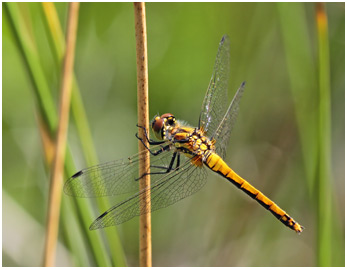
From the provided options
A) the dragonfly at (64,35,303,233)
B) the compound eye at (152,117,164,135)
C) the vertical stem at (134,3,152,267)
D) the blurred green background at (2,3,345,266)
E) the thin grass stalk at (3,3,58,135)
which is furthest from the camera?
the blurred green background at (2,3,345,266)

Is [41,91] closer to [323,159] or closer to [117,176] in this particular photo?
[117,176]

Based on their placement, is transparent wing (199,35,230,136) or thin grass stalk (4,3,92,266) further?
transparent wing (199,35,230,136)

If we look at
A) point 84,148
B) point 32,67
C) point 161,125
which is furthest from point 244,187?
point 32,67

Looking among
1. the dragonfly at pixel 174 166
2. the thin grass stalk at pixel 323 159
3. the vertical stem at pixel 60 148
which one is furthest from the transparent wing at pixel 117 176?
the thin grass stalk at pixel 323 159

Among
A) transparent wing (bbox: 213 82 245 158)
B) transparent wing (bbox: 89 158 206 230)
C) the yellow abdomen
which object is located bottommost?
the yellow abdomen

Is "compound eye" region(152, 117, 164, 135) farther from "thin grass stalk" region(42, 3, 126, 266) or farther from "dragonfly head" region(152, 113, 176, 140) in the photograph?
"thin grass stalk" region(42, 3, 126, 266)

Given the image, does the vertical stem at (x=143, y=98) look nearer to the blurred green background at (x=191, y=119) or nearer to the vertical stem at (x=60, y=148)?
the vertical stem at (x=60, y=148)

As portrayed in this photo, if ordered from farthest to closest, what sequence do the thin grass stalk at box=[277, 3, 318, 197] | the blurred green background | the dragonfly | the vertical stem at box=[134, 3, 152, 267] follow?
the blurred green background, the thin grass stalk at box=[277, 3, 318, 197], the dragonfly, the vertical stem at box=[134, 3, 152, 267]

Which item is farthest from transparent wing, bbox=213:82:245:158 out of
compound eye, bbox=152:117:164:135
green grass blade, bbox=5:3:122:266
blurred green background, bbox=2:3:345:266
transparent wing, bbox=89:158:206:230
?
green grass blade, bbox=5:3:122:266
